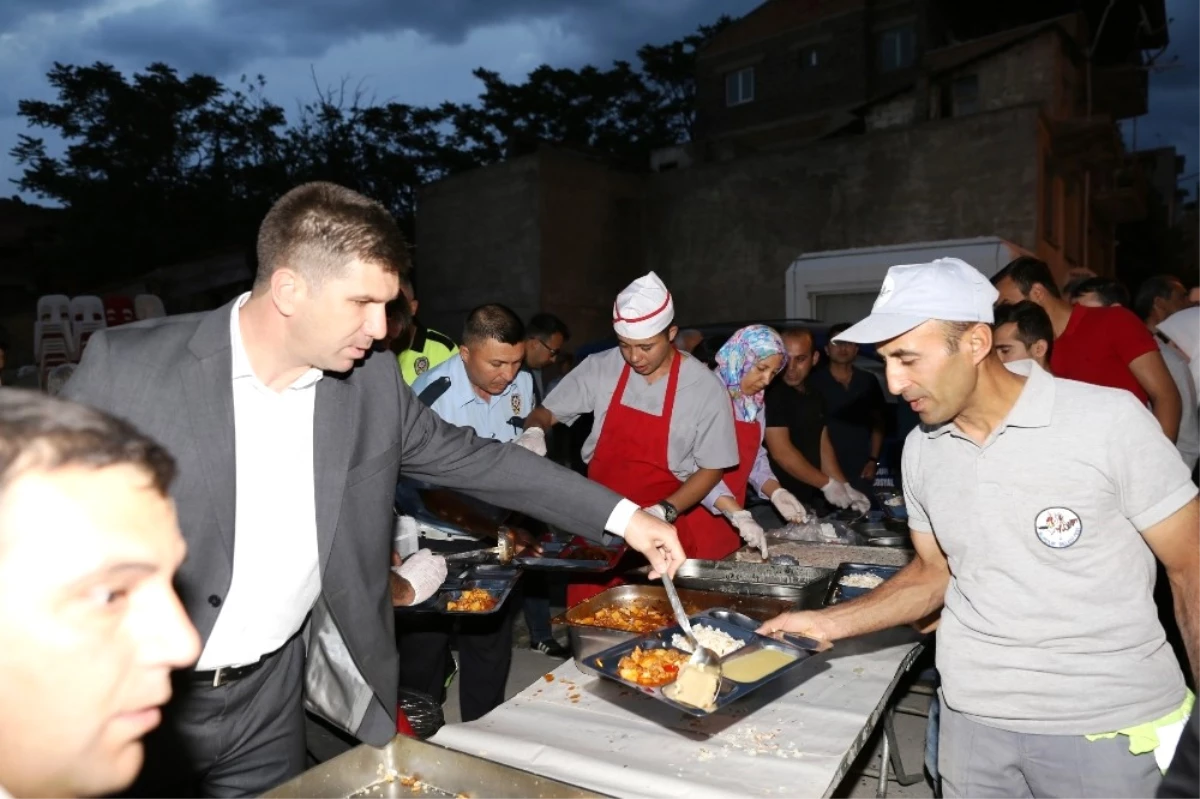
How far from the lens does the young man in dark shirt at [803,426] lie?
4.48 meters

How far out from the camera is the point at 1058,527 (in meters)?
1.75

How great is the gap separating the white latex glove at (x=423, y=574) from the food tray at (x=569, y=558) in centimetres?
51

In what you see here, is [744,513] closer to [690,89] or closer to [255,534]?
[255,534]

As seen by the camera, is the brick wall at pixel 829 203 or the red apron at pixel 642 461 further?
the brick wall at pixel 829 203

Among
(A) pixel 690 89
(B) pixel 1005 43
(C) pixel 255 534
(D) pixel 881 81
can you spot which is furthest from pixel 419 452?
(A) pixel 690 89

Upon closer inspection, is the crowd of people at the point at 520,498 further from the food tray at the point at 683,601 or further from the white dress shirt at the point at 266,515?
the food tray at the point at 683,601

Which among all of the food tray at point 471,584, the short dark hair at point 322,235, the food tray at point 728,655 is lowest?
the food tray at point 471,584

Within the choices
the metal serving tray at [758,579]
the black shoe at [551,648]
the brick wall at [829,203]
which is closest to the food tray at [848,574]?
→ the metal serving tray at [758,579]

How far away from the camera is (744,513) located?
367 cm

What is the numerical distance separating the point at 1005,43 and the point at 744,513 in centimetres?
1490

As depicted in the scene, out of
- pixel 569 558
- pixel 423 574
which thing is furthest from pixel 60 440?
pixel 569 558

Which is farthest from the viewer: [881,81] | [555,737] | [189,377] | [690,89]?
[690,89]

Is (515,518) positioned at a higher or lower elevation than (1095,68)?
lower

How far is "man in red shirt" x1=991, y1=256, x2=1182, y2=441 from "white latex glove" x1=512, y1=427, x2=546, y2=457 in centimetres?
201
